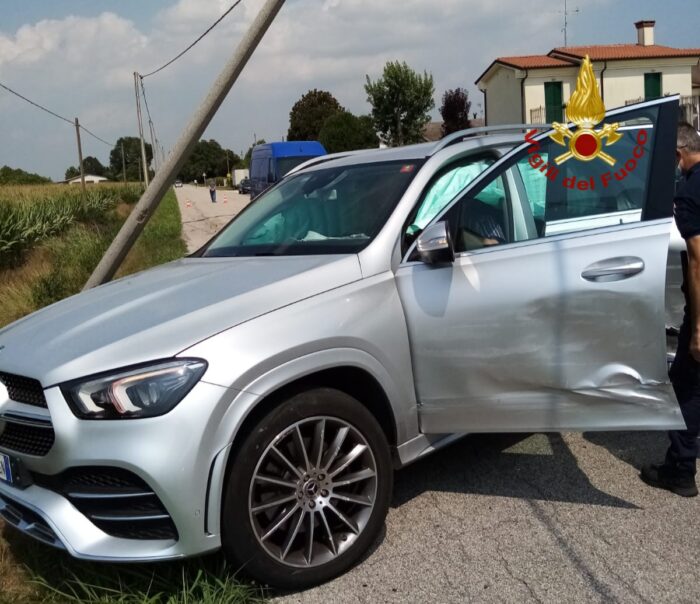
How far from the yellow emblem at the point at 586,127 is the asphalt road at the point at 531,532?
5.47 ft

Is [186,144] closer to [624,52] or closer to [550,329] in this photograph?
[550,329]

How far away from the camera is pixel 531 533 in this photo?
10.9 ft

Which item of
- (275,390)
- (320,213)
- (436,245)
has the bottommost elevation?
(275,390)

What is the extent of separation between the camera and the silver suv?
258 centimetres

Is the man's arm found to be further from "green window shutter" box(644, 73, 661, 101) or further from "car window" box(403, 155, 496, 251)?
"green window shutter" box(644, 73, 661, 101)

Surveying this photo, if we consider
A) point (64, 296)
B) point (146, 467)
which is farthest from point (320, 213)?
point (64, 296)

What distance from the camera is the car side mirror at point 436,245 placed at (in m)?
3.12

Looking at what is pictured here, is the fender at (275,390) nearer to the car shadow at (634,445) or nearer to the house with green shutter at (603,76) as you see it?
the car shadow at (634,445)

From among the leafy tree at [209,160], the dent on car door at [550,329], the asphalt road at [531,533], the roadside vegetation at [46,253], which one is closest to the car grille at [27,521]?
the asphalt road at [531,533]

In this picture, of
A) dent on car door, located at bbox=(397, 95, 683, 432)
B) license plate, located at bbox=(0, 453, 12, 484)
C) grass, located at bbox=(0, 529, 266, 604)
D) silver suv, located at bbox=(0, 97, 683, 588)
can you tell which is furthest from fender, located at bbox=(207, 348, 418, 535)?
license plate, located at bbox=(0, 453, 12, 484)

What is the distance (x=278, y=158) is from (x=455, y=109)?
2980 centimetres

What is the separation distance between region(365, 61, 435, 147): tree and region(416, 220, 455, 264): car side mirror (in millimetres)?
45538

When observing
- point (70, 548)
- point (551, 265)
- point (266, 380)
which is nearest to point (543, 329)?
point (551, 265)

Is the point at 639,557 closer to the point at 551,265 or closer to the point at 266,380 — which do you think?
the point at 551,265
